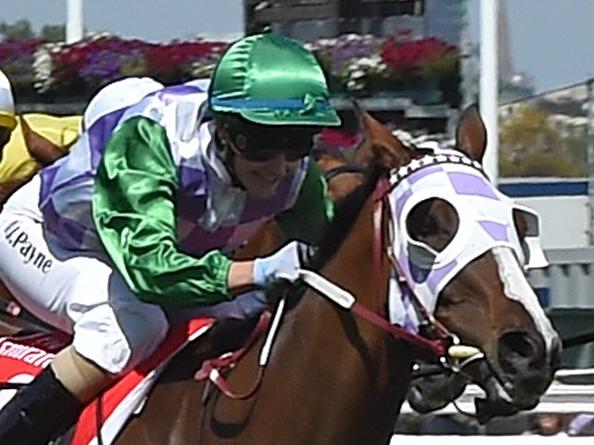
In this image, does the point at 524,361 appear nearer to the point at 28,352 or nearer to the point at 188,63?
the point at 28,352

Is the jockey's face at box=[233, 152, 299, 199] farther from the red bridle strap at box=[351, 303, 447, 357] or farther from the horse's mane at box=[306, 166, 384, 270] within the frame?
the red bridle strap at box=[351, 303, 447, 357]

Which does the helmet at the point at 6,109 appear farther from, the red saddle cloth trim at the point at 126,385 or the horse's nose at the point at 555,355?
the horse's nose at the point at 555,355

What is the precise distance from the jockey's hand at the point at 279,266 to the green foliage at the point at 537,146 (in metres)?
5.91

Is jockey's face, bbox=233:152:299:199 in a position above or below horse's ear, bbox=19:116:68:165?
above

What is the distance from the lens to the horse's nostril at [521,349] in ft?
12.1

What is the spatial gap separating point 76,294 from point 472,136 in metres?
0.90

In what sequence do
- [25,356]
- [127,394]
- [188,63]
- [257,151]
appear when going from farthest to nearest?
[188,63]
[25,356]
[127,394]
[257,151]

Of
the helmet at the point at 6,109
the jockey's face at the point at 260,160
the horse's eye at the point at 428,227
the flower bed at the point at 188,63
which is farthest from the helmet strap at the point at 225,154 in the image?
the flower bed at the point at 188,63

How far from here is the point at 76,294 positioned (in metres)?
4.32

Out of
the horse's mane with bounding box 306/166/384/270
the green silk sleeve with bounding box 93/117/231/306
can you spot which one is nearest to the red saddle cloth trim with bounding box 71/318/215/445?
→ the green silk sleeve with bounding box 93/117/231/306

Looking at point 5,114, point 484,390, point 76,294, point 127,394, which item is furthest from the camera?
point 5,114

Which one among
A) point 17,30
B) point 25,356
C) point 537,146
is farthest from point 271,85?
point 537,146

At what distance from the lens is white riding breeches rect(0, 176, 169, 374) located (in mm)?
4156

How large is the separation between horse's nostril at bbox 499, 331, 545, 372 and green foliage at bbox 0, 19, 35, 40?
21.7 feet
